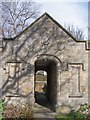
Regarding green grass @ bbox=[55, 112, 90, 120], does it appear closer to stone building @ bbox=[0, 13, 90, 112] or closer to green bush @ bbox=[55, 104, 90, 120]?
green bush @ bbox=[55, 104, 90, 120]

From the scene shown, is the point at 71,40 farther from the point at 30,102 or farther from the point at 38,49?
the point at 30,102

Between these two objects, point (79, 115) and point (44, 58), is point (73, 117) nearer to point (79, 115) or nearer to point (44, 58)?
point (79, 115)

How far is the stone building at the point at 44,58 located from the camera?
1692cm

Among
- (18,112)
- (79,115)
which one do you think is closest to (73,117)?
(79,115)

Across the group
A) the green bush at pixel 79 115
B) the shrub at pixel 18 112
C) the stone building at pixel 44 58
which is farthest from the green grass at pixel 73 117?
the shrub at pixel 18 112

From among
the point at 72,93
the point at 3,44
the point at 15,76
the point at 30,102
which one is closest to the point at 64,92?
the point at 72,93

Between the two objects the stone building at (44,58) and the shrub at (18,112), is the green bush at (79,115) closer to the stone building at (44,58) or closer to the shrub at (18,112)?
the stone building at (44,58)

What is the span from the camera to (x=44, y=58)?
1720 centimetres

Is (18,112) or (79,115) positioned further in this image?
(79,115)

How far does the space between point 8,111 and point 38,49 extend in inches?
185

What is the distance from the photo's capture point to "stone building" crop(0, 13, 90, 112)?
16.9 m

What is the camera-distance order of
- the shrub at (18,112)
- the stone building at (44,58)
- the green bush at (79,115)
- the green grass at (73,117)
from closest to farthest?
the shrub at (18,112) < the green grass at (73,117) < the green bush at (79,115) < the stone building at (44,58)

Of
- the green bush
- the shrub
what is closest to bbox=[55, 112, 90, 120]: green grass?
the green bush

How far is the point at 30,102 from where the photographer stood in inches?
663
